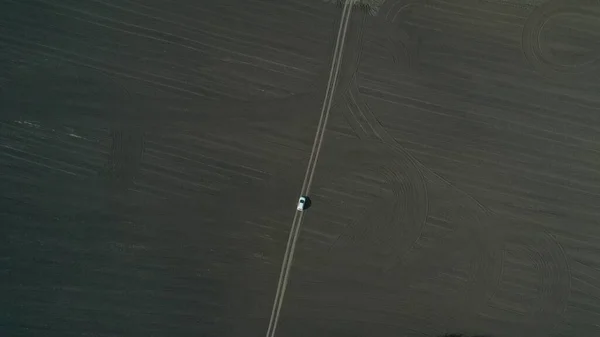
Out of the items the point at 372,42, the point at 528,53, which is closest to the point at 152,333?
the point at 372,42

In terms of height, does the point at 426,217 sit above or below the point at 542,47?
below

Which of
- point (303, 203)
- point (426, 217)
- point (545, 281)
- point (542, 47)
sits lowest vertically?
point (545, 281)

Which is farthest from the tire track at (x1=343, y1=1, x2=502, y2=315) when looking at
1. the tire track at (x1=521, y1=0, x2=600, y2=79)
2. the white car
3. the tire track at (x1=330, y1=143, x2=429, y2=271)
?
the tire track at (x1=521, y1=0, x2=600, y2=79)

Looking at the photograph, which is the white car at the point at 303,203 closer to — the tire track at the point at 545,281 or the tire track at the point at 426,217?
the tire track at the point at 426,217

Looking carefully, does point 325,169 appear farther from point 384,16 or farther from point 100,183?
point 100,183

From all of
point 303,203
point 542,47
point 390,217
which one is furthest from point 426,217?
point 542,47

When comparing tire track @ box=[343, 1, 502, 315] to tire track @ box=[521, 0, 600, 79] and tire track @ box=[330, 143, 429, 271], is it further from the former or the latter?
tire track @ box=[521, 0, 600, 79]

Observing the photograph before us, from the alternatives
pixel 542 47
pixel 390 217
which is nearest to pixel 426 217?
pixel 390 217

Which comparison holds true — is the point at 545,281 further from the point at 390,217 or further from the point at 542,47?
the point at 542,47

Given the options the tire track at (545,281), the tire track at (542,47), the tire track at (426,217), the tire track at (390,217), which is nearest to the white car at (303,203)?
the tire track at (390,217)
